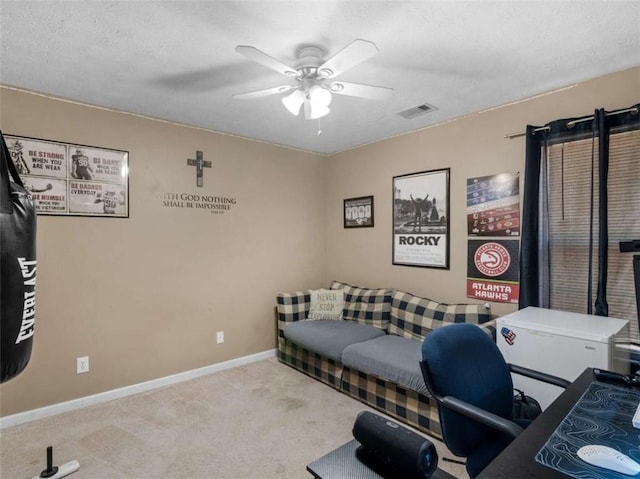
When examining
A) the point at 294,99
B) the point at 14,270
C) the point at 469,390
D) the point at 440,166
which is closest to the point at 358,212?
the point at 440,166

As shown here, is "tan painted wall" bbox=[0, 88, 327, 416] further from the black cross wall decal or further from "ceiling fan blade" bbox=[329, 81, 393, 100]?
"ceiling fan blade" bbox=[329, 81, 393, 100]

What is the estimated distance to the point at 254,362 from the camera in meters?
3.68

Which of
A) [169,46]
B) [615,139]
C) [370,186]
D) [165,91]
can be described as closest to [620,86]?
[615,139]

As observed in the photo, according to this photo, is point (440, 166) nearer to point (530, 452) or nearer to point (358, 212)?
point (358, 212)

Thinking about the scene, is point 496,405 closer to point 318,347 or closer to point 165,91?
point 318,347

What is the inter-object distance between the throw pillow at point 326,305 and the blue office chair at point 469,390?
2.23m

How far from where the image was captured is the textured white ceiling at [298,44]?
1.59 meters

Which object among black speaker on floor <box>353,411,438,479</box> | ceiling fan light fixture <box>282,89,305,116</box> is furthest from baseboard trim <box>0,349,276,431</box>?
ceiling fan light fixture <box>282,89,305,116</box>

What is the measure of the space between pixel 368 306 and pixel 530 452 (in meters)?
2.57

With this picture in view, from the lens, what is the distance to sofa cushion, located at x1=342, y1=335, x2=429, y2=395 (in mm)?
2352

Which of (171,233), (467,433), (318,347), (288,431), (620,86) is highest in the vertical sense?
(620,86)

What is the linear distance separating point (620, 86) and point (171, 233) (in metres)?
3.69

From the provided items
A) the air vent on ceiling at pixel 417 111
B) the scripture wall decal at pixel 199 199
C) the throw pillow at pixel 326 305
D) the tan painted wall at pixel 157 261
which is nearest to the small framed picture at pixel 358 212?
the tan painted wall at pixel 157 261

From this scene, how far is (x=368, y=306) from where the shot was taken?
11.6 feet
